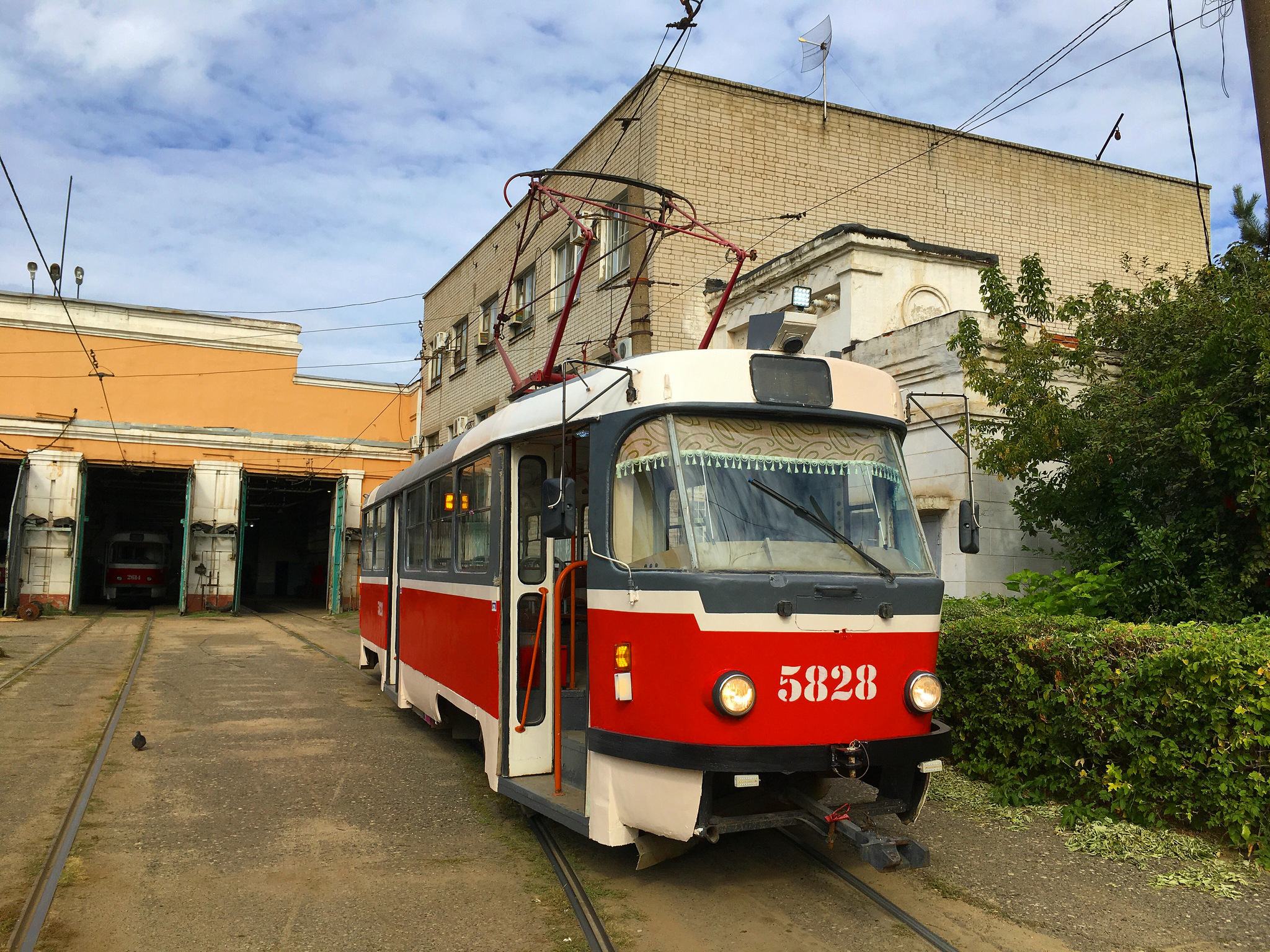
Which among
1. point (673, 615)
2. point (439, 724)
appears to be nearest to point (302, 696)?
point (439, 724)

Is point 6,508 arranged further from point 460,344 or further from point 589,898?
point 589,898

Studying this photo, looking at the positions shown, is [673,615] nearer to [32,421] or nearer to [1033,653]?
[1033,653]

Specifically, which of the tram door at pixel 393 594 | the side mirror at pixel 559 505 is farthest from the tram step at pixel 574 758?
the tram door at pixel 393 594

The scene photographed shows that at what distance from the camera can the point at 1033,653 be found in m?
6.68

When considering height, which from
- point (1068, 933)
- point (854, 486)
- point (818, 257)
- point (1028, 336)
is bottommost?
point (1068, 933)

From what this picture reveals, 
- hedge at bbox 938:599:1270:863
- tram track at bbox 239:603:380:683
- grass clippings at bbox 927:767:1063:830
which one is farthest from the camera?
tram track at bbox 239:603:380:683

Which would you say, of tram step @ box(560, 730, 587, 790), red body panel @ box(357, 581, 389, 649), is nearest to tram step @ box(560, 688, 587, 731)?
tram step @ box(560, 730, 587, 790)

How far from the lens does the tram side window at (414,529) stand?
9211mm

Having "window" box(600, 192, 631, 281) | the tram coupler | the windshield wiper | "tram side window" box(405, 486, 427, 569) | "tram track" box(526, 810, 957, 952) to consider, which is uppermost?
"window" box(600, 192, 631, 281)

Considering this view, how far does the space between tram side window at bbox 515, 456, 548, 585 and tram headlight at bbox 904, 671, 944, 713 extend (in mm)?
2538

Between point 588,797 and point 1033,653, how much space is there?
11.0ft

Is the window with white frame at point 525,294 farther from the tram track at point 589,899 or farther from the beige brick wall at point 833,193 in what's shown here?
the tram track at point 589,899

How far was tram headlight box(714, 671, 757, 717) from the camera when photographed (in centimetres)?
457

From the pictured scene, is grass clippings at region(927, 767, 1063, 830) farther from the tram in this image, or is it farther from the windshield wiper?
the tram
